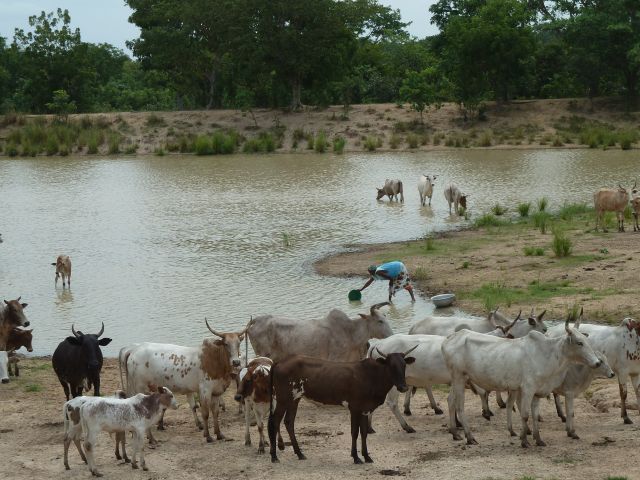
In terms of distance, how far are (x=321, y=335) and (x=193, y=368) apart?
1930 millimetres

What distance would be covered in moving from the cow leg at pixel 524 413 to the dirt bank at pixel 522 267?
4.90 m

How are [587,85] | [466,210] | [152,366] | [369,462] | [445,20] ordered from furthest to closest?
[445,20]
[587,85]
[466,210]
[152,366]
[369,462]

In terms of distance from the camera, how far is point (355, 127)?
4934 centimetres

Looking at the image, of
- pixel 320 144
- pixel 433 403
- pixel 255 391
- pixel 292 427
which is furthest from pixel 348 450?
pixel 320 144

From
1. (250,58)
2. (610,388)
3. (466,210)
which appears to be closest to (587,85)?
(250,58)

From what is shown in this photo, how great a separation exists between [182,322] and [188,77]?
43.6 meters

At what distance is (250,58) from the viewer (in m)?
52.4

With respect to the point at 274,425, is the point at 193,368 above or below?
above

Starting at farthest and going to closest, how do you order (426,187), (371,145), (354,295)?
(371,145)
(426,187)
(354,295)

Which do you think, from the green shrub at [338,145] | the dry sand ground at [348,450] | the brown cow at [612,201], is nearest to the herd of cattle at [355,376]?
the dry sand ground at [348,450]

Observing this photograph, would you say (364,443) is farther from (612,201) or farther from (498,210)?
(498,210)

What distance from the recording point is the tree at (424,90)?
49.3 meters

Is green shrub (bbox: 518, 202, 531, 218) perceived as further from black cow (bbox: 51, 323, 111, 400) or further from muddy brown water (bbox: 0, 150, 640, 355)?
black cow (bbox: 51, 323, 111, 400)

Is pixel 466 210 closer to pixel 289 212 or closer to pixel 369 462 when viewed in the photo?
pixel 289 212
